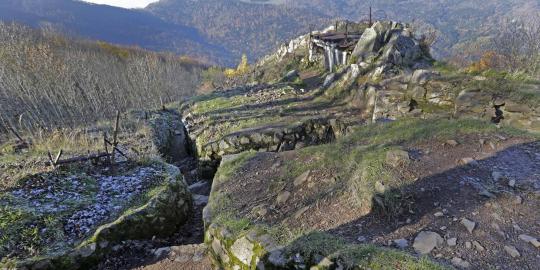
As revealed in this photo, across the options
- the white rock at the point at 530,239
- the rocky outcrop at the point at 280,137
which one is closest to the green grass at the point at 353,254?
the white rock at the point at 530,239

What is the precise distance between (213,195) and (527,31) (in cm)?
2319

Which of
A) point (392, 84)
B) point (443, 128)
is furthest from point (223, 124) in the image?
point (443, 128)

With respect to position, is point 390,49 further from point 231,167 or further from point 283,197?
point 283,197

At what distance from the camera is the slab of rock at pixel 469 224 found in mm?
4100

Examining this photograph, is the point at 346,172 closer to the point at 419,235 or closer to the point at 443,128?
the point at 419,235

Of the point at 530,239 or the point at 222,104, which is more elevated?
the point at 530,239

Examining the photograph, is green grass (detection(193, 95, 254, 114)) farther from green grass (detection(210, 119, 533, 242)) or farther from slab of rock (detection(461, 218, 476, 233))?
slab of rock (detection(461, 218, 476, 233))

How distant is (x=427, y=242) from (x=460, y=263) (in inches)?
18.0

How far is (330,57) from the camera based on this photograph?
21922mm

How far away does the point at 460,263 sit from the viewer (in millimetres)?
3650

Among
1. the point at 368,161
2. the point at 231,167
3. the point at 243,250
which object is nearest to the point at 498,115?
the point at 368,161

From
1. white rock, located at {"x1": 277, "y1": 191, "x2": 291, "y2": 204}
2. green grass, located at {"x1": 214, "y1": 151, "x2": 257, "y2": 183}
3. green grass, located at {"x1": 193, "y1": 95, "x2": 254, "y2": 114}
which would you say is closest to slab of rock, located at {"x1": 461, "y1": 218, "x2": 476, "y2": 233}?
white rock, located at {"x1": 277, "y1": 191, "x2": 291, "y2": 204}

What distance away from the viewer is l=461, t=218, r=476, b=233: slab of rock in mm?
4100

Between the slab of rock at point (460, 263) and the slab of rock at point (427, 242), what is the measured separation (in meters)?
0.27
